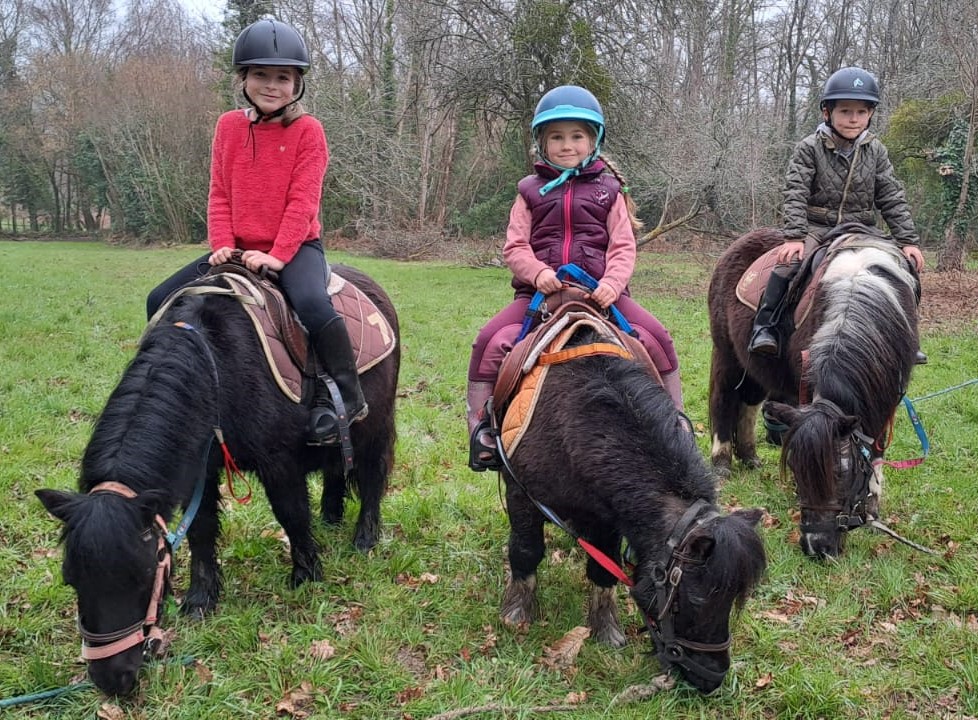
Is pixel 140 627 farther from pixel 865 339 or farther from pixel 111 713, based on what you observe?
pixel 865 339

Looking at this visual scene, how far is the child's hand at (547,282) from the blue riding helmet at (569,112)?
53 centimetres

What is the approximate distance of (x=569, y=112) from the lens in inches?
142

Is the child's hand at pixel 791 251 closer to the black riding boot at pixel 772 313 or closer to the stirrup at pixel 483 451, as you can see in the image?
the black riding boot at pixel 772 313

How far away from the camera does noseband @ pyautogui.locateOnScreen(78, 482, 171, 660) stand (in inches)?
97.2

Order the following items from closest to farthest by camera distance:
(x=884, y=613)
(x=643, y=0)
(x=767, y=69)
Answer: (x=884, y=613), (x=643, y=0), (x=767, y=69)

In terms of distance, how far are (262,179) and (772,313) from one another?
3.61 m

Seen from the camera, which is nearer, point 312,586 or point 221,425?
point 221,425

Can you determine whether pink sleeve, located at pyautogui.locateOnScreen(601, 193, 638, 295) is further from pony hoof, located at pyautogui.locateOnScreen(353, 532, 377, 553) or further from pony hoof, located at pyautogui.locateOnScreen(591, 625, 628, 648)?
pony hoof, located at pyautogui.locateOnScreen(353, 532, 377, 553)

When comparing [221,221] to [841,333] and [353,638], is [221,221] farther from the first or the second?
[841,333]

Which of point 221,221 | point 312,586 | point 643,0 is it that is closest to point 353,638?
point 312,586

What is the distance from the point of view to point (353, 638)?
3330 millimetres

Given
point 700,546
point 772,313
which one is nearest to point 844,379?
point 772,313

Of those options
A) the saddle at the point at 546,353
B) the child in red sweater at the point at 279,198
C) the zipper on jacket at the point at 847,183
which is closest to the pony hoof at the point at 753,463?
the zipper on jacket at the point at 847,183

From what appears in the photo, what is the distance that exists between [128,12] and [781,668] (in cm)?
4748
